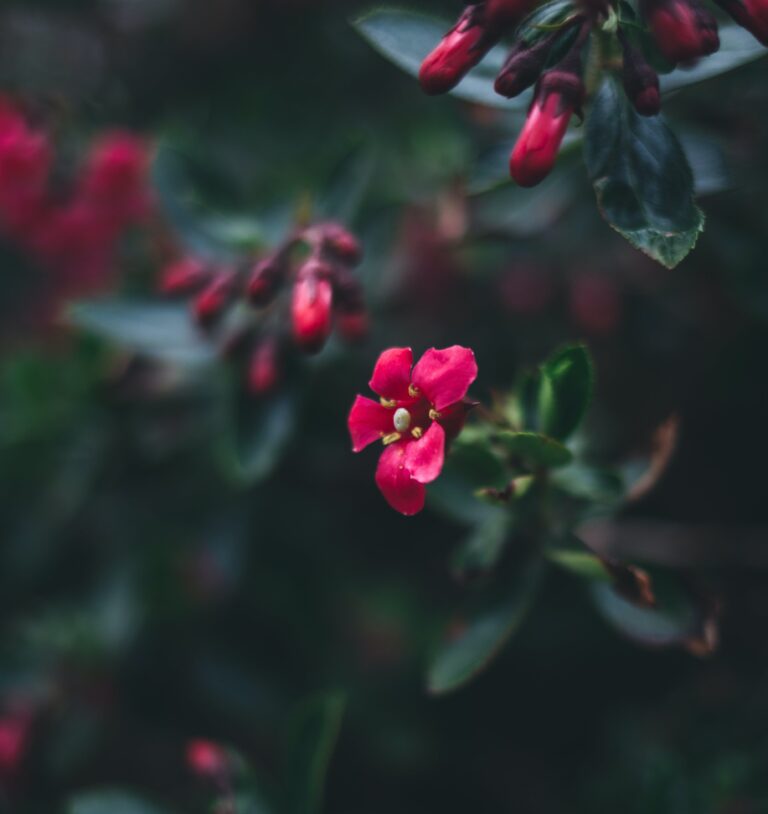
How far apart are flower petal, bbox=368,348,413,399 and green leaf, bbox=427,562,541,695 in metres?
0.43

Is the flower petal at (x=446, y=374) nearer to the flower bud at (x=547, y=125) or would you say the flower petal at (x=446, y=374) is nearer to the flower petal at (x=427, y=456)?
the flower petal at (x=427, y=456)

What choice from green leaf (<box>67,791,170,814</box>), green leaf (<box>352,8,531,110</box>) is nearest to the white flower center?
green leaf (<box>352,8,531,110</box>)

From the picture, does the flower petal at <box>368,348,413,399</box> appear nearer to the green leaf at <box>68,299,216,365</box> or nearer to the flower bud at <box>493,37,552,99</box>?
the flower bud at <box>493,37,552,99</box>

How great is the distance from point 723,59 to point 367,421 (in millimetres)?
749

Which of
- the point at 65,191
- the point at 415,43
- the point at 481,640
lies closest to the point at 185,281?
the point at 415,43

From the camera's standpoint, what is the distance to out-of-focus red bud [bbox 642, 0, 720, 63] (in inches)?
41.9

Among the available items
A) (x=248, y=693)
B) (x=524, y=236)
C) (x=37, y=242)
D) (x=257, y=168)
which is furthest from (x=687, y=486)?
(x=37, y=242)

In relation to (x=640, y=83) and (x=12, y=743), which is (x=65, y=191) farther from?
(x=640, y=83)

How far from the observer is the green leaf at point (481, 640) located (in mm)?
1352

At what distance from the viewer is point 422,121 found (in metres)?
2.67

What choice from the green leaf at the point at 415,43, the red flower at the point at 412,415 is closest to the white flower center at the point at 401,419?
the red flower at the point at 412,415

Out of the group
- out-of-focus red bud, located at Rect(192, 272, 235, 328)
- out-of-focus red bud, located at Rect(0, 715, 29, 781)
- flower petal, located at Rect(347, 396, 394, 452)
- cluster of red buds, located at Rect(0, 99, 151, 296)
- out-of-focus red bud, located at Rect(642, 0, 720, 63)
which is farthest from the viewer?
cluster of red buds, located at Rect(0, 99, 151, 296)

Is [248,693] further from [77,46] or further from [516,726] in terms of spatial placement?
[77,46]

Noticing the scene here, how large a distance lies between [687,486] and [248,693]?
Answer: 4.10ft
